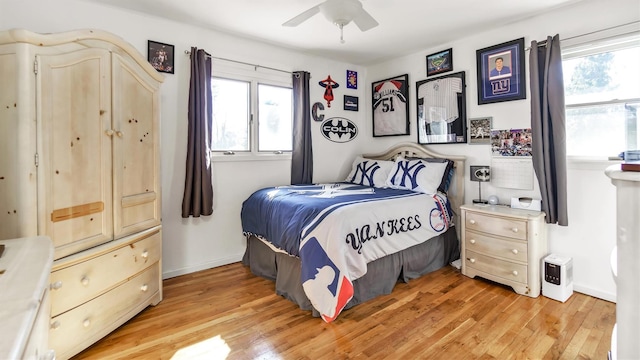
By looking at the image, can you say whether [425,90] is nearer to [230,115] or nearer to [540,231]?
[540,231]

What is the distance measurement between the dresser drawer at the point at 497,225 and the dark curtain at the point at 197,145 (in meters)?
2.49

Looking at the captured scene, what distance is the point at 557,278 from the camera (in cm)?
248

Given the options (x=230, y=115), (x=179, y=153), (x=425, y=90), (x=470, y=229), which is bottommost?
(x=470, y=229)

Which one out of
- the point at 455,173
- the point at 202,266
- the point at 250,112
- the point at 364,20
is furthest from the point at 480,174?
the point at 202,266

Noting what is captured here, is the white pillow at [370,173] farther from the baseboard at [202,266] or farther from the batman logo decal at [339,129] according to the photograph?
the baseboard at [202,266]

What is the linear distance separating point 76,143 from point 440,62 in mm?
3435

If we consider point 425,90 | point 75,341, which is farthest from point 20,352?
point 425,90

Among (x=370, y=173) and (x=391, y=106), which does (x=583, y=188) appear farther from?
(x=391, y=106)

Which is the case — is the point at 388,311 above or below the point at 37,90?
below

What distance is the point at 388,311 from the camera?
7.68 feet

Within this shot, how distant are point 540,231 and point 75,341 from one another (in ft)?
10.9

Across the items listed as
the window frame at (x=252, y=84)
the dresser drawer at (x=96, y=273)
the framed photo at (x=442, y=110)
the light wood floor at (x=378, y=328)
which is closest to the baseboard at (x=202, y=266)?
the light wood floor at (x=378, y=328)

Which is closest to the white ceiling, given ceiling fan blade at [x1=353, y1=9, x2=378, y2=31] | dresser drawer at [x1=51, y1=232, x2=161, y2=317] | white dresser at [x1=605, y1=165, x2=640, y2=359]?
ceiling fan blade at [x1=353, y1=9, x2=378, y2=31]

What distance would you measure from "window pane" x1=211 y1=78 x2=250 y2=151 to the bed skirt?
3.37 feet
